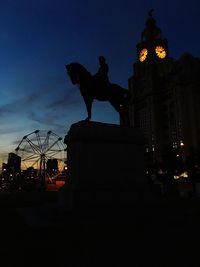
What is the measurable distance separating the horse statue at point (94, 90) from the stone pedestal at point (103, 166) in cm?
136

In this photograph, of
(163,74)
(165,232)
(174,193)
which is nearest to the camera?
(165,232)

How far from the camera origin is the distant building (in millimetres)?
116681

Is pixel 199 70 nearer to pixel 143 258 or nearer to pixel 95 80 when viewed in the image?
pixel 95 80

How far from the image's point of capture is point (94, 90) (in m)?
15.6

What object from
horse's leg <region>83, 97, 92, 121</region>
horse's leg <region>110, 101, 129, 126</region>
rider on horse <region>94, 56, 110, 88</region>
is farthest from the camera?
horse's leg <region>110, 101, 129, 126</region>

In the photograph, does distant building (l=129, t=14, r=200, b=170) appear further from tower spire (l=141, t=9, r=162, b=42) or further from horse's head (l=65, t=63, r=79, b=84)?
horse's head (l=65, t=63, r=79, b=84)

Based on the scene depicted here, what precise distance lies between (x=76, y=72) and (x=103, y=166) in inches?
213

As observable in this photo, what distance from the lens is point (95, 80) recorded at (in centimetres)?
1562

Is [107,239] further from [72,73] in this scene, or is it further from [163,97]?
[163,97]

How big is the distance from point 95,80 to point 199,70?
419ft

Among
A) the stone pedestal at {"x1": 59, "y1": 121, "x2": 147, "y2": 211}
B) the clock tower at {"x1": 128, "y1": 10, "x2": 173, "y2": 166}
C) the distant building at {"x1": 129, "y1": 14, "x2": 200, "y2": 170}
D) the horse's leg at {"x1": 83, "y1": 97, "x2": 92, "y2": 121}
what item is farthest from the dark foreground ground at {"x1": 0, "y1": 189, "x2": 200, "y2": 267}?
the clock tower at {"x1": 128, "y1": 10, "x2": 173, "y2": 166}

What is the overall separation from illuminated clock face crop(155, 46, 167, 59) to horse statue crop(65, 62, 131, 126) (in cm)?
14534

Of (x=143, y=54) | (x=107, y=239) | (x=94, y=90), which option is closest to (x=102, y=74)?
(x=94, y=90)

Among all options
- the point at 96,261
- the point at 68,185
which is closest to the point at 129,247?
the point at 96,261
